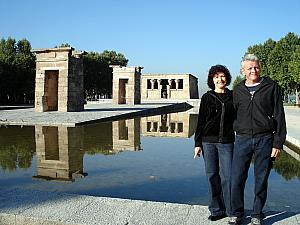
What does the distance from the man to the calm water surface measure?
1.29 m

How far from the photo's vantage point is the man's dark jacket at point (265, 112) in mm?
3734

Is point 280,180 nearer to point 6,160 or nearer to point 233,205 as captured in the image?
point 233,205

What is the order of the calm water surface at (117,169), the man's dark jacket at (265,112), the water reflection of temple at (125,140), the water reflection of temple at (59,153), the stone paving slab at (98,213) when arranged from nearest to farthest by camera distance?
the man's dark jacket at (265,112) < the stone paving slab at (98,213) < the calm water surface at (117,169) < the water reflection of temple at (59,153) < the water reflection of temple at (125,140)

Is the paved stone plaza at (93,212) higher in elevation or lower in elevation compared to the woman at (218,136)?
lower

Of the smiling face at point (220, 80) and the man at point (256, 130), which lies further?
the smiling face at point (220, 80)

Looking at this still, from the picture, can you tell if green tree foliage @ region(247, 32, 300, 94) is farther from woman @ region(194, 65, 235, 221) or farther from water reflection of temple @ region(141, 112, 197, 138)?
woman @ region(194, 65, 235, 221)

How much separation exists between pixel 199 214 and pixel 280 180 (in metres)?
3.09

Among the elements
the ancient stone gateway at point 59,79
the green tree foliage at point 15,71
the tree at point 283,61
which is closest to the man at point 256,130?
the ancient stone gateway at point 59,79

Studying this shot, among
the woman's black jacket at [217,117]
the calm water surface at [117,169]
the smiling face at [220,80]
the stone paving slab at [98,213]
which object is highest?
the smiling face at [220,80]

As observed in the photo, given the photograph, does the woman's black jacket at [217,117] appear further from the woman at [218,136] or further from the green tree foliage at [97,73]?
the green tree foliage at [97,73]

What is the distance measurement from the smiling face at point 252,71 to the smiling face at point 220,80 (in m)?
0.27

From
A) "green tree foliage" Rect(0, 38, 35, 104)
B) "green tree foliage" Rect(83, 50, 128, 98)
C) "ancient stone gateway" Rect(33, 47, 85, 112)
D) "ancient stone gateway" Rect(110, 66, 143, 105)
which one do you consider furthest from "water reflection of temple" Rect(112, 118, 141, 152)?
"green tree foliage" Rect(83, 50, 128, 98)

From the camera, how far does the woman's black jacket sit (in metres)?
3.97

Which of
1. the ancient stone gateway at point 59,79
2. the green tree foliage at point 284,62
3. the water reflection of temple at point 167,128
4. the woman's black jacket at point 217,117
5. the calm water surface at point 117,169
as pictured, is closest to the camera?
the woman's black jacket at point 217,117
